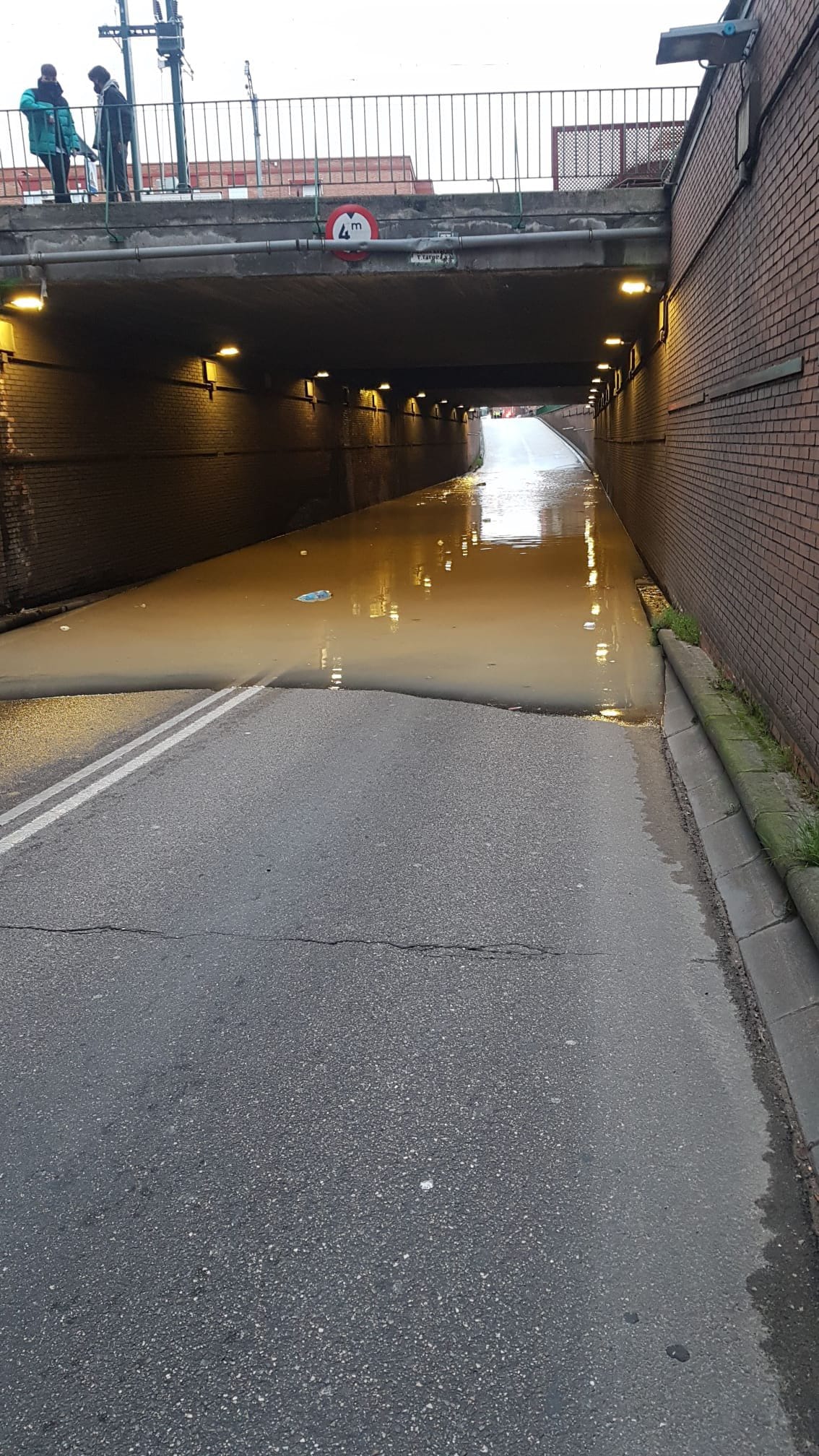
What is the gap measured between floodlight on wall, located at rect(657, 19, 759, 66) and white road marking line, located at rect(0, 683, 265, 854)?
18.4ft

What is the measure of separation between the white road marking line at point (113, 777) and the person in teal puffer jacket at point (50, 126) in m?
8.12

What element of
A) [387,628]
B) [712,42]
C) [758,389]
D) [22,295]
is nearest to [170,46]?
[22,295]

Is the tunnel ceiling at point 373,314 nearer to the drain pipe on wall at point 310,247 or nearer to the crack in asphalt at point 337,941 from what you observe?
the drain pipe on wall at point 310,247

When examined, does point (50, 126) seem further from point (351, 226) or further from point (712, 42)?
point (712, 42)

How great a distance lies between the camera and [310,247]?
11961 mm

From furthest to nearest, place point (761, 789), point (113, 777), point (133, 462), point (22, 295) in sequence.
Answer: point (133, 462) < point (22, 295) < point (113, 777) < point (761, 789)

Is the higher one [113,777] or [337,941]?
[113,777]

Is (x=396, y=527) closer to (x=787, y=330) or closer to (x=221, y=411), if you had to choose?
(x=221, y=411)

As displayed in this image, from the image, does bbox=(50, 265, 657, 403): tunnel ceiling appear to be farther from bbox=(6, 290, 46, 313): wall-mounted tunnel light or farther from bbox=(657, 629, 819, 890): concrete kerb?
bbox=(657, 629, 819, 890): concrete kerb

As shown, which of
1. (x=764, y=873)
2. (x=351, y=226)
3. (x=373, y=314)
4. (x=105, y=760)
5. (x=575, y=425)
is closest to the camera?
(x=764, y=873)

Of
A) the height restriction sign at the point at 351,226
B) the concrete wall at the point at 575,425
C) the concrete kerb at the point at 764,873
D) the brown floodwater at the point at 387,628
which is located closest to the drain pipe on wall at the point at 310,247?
the height restriction sign at the point at 351,226

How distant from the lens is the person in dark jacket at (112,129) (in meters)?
13.0

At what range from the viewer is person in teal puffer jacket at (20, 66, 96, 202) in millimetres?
12836

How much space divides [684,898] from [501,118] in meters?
12.0
